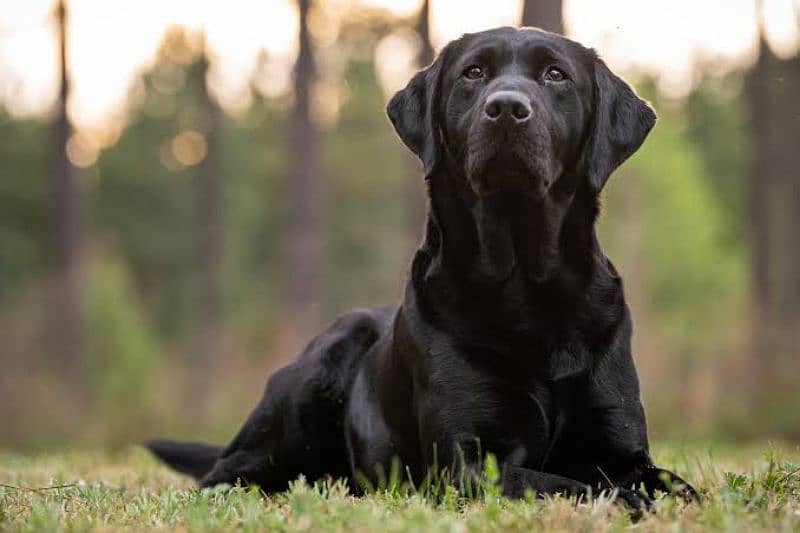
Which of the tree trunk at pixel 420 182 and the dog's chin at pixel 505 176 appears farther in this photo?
the tree trunk at pixel 420 182

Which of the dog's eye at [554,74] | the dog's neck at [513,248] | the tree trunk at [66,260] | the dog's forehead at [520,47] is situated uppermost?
the dog's forehead at [520,47]

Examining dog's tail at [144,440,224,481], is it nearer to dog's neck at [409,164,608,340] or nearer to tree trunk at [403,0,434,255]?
dog's neck at [409,164,608,340]

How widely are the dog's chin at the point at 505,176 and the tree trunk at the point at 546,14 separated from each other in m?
5.81

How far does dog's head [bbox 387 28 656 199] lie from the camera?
12.9 ft

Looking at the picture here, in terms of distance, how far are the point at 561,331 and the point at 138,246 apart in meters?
31.1

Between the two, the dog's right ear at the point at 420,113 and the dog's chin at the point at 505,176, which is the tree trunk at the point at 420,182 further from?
the dog's chin at the point at 505,176

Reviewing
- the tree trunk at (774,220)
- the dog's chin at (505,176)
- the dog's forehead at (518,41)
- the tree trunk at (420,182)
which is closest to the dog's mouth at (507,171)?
the dog's chin at (505,176)

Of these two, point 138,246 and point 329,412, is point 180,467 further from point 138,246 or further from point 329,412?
point 138,246

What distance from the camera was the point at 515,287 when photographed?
4.19 m

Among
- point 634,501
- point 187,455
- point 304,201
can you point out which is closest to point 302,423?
point 187,455

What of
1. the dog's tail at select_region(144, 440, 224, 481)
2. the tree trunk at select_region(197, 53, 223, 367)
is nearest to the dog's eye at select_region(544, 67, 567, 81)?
the dog's tail at select_region(144, 440, 224, 481)

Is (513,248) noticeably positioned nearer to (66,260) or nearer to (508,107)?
(508,107)

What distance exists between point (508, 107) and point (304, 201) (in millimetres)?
12156

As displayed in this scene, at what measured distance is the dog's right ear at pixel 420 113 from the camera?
4.41 meters
